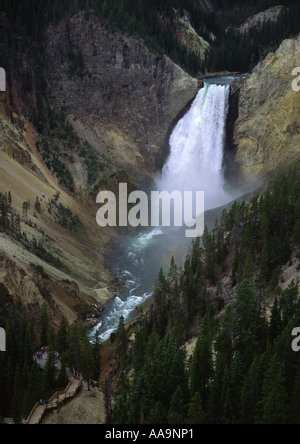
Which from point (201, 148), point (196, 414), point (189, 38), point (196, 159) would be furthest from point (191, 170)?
point (196, 414)

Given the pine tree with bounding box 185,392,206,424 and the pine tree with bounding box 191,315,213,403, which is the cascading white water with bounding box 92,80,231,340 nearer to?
the pine tree with bounding box 191,315,213,403

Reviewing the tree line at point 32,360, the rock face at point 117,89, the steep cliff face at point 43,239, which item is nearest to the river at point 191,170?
the rock face at point 117,89

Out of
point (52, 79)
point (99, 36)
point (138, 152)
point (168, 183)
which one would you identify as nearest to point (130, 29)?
point (99, 36)

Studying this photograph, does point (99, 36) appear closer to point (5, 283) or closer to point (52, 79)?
point (52, 79)

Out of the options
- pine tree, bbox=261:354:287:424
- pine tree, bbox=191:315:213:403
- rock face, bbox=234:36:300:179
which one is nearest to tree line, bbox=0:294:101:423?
pine tree, bbox=191:315:213:403

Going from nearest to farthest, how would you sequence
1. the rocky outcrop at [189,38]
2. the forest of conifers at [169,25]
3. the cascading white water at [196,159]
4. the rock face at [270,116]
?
the rock face at [270,116] → the cascading white water at [196,159] → the forest of conifers at [169,25] → the rocky outcrop at [189,38]

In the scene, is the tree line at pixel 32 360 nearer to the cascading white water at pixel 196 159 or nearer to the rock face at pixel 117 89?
the cascading white water at pixel 196 159

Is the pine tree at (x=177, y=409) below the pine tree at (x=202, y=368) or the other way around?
below
